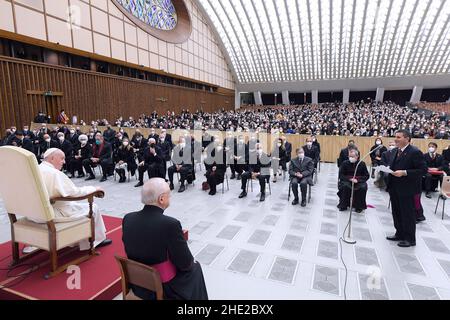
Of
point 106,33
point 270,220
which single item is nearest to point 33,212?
point 270,220

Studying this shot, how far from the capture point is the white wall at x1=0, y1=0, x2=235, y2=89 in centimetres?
1302

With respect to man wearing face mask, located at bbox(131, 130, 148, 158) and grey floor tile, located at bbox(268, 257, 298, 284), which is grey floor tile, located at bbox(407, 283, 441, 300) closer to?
grey floor tile, located at bbox(268, 257, 298, 284)

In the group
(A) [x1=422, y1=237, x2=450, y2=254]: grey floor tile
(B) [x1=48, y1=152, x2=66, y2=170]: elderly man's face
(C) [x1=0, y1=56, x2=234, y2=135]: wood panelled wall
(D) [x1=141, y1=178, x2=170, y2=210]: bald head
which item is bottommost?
→ (A) [x1=422, y1=237, x2=450, y2=254]: grey floor tile

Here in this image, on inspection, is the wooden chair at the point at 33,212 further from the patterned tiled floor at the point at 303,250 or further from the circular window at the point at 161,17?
the circular window at the point at 161,17

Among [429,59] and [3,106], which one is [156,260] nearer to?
[3,106]

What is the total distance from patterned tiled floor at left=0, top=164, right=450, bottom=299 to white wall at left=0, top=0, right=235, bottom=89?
11.6m

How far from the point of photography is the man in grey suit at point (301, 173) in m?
6.00

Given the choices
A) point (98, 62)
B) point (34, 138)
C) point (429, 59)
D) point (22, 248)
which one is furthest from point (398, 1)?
point (22, 248)

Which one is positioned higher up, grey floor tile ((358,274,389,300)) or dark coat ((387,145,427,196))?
dark coat ((387,145,427,196))

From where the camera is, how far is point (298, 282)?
3096 millimetres

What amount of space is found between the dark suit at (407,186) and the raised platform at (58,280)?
3.96 meters

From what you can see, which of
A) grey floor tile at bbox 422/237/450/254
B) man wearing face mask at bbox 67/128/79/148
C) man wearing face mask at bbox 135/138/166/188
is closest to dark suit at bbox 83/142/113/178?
man wearing face mask at bbox 135/138/166/188

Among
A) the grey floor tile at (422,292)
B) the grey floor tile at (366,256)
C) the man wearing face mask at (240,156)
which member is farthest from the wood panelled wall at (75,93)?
the grey floor tile at (422,292)

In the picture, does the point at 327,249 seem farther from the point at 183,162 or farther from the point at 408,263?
the point at 183,162
